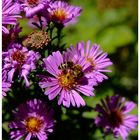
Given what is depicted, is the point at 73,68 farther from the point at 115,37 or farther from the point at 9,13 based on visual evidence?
the point at 115,37

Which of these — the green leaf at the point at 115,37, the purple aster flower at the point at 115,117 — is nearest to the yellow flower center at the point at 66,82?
the purple aster flower at the point at 115,117

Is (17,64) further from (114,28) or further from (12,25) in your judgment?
(114,28)

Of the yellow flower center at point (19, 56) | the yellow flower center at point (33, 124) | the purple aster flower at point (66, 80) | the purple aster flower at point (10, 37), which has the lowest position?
the yellow flower center at point (33, 124)

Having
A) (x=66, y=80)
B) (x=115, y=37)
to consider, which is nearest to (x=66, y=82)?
(x=66, y=80)

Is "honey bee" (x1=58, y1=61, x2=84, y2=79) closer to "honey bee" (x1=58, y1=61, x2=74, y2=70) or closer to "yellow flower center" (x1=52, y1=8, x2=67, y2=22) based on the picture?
"honey bee" (x1=58, y1=61, x2=74, y2=70)

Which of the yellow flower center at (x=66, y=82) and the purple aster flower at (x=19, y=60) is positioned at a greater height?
the purple aster flower at (x=19, y=60)

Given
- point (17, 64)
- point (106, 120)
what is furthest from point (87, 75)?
point (106, 120)

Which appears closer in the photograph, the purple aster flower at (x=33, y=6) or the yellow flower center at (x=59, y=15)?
the purple aster flower at (x=33, y=6)

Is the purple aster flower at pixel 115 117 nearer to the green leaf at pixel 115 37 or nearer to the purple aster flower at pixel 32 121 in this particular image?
the purple aster flower at pixel 32 121
